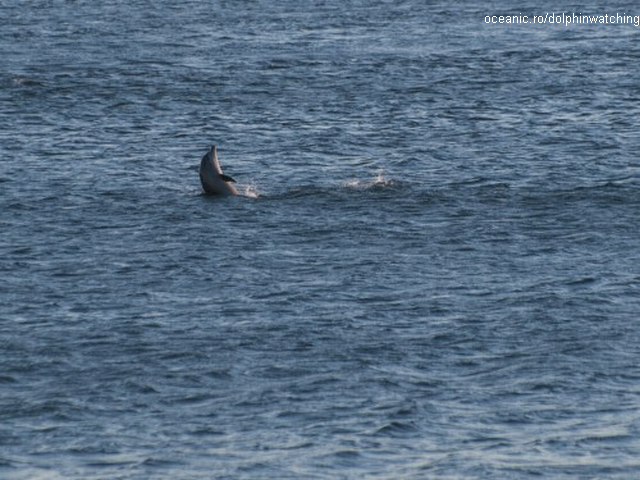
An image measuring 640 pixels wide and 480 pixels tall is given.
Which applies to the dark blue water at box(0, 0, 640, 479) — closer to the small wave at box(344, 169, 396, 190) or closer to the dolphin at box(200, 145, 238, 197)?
the small wave at box(344, 169, 396, 190)

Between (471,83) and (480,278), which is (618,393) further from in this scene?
(471,83)

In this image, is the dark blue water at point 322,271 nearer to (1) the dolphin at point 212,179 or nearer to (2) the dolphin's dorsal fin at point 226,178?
(2) the dolphin's dorsal fin at point 226,178

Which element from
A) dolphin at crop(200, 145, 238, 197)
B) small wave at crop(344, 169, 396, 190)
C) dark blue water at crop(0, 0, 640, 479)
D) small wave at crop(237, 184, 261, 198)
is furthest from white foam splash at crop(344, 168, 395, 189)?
dolphin at crop(200, 145, 238, 197)

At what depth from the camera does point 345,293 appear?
32.1m

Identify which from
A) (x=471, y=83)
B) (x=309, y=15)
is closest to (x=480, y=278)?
(x=471, y=83)

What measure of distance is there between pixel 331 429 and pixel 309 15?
57.5 m

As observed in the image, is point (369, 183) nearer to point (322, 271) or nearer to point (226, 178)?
point (226, 178)

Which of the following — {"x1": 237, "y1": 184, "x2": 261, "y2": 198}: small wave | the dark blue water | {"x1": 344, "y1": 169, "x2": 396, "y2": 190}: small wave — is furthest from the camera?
{"x1": 344, "y1": 169, "x2": 396, "y2": 190}: small wave

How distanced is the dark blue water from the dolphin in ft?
2.54

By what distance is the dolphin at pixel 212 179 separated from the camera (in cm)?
4141

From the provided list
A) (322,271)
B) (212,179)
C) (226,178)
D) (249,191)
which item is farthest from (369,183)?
(322,271)

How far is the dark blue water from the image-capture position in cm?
2467

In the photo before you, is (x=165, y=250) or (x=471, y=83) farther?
(x=471, y=83)

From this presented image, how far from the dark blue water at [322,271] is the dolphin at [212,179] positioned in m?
0.77
